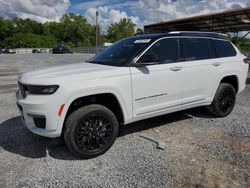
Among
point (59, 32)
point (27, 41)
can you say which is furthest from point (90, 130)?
point (59, 32)

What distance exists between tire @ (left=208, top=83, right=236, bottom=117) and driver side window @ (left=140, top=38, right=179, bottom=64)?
4.82ft

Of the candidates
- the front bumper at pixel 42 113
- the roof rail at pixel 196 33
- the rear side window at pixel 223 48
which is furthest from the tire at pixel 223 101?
the front bumper at pixel 42 113

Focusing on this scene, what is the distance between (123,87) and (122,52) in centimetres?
90

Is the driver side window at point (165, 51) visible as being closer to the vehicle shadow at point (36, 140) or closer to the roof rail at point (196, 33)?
the roof rail at point (196, 33)

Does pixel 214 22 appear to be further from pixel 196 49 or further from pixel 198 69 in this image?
pixel 198 69

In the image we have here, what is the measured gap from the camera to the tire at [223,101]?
16.4ft

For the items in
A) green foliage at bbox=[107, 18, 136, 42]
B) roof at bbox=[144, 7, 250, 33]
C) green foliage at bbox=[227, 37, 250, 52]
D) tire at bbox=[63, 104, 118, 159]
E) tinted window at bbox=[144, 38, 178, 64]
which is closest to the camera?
tire at bbox=[63, 104, 118, 159]

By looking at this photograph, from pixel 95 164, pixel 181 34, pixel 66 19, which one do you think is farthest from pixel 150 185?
pixel 66 19

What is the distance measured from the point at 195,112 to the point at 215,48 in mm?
1561

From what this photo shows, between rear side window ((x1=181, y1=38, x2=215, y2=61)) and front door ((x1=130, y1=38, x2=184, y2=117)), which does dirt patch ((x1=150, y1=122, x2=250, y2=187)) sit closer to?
front door ((x1=130, y1=38, x2=184, y2=117))

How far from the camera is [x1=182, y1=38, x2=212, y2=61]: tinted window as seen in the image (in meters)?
4.41

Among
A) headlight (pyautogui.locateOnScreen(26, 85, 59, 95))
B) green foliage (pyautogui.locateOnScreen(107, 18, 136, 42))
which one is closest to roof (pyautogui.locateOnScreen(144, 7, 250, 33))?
headlight (pyautogui.locateOnScreen(26, 85, 59, 95))

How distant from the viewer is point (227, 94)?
517 centimetres

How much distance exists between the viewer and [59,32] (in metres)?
88.8
